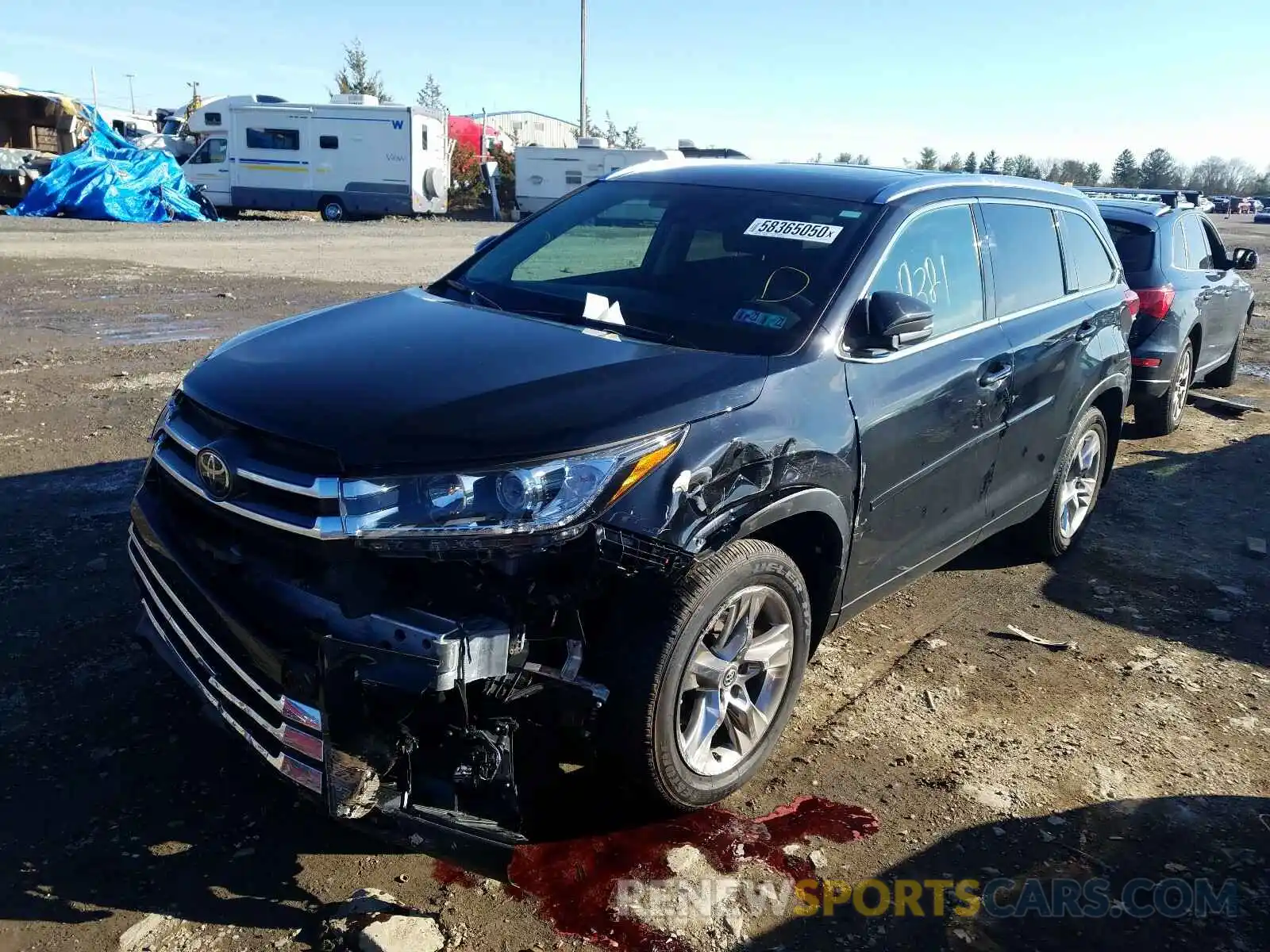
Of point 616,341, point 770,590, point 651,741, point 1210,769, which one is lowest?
point 1210,769

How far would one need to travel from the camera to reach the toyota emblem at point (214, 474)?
287cm

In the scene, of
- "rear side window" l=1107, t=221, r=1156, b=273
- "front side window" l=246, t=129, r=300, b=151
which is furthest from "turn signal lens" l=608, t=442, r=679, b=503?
"front side window" l=246, t=129, r=300, b=151

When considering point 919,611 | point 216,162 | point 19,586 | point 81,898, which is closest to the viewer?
point 81,898

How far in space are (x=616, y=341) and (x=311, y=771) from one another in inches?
65.2

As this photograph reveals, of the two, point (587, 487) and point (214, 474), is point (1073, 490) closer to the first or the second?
point (587, 487)

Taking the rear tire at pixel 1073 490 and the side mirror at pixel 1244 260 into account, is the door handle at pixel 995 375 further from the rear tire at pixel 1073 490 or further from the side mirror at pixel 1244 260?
the side mirror at pixel 1244 260

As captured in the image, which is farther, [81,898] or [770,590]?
[770,590]

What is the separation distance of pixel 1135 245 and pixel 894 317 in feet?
19.0

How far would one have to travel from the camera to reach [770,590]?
3277mm

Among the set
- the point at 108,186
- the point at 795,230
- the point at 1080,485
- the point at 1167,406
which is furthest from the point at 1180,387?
the point at 108,186

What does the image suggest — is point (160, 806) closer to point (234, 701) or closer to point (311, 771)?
point (234, 701)

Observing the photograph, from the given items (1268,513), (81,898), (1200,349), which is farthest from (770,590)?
(1200,349)

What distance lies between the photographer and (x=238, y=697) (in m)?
2.79

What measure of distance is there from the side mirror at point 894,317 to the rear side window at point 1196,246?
20.6ft
